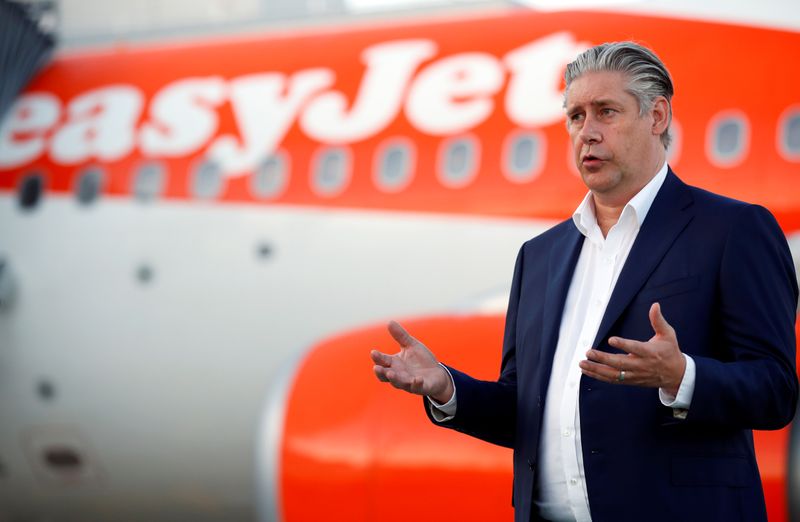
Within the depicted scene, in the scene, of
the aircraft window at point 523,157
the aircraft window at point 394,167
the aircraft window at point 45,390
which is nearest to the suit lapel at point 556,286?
the aircraft window at point 523,157

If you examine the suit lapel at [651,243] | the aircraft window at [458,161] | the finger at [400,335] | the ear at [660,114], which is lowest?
the finger at [400,335]

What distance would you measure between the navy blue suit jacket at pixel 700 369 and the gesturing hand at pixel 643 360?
9 centimetres

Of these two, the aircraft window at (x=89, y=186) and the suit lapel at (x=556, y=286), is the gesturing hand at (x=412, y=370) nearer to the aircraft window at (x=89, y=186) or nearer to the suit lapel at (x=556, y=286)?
the suit lapel at (x=556, y=286)

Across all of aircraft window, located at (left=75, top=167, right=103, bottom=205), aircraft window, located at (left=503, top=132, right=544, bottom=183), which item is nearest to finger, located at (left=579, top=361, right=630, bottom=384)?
aircraft window, located at (left=503, top=132, right=544, bottom=183)

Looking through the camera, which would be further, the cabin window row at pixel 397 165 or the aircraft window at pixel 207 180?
the aircraft window at pixel 207 180

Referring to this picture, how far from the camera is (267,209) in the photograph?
674cm

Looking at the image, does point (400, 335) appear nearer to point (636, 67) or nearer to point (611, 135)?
point (611, 135)

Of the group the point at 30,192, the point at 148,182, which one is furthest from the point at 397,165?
the point at 30,192

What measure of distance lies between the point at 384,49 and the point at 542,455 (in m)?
5.04

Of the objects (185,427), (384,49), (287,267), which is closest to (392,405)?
(287,267)

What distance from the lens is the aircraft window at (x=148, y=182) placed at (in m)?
7.12

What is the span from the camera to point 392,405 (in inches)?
190

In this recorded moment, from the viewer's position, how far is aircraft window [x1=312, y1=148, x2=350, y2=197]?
6.69 meters

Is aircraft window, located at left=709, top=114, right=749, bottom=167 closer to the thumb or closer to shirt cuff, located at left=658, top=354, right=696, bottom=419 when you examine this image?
shirt cuff, located at left=658, top=354, right=696, bottom=419
